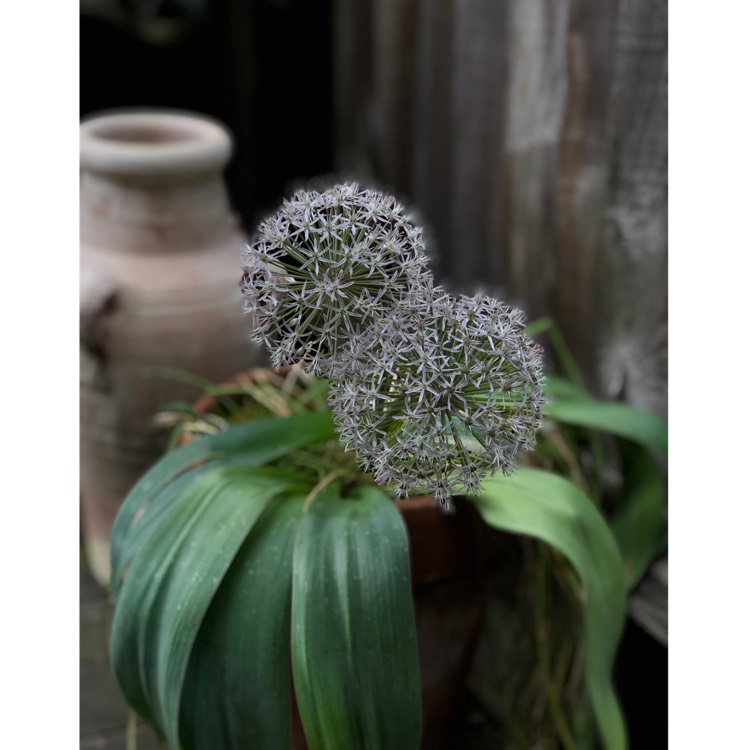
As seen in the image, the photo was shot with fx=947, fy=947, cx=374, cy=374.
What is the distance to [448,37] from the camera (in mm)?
1847

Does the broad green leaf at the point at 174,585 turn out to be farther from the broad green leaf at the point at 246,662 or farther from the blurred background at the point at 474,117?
the blurred background at the point at 474,117

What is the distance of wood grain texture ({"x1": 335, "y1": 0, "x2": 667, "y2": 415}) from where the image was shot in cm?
138

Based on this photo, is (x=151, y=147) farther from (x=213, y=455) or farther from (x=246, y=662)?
(x=246, y=662)

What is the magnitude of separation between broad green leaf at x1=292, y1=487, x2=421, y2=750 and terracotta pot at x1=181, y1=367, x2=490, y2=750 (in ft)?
0.42

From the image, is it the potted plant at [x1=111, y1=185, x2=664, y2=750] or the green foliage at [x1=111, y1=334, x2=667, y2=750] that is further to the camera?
the green foliage at [x1=111, y1=334, x2=667, y2=750]

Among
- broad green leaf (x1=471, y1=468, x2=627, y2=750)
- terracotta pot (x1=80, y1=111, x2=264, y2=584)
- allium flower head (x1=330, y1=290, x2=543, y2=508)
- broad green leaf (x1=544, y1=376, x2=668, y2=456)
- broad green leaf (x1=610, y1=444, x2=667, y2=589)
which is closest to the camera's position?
allium flower head (x1=330, y1=290, x2=543, y2=508)

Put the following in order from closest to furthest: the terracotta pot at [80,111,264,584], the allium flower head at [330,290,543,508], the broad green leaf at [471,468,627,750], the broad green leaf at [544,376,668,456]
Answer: the allium flower head at [330,290,543,508] → the broad green leaf at [471,468,627,750] → the broad green leaf at [544,376,668,456] → the terracotta pot at [80,111,264,584]

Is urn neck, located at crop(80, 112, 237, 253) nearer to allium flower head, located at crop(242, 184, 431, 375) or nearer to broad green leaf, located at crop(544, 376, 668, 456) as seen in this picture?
broad green leaf, located at crop(544, 376, 668, 456)

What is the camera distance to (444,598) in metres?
1.11

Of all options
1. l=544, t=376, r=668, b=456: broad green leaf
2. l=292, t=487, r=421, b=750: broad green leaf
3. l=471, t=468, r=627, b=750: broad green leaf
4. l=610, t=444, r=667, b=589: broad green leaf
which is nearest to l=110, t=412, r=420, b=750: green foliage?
l=292, t=487, r=421, b=750: broad green leaf

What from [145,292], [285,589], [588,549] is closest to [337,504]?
[285,589]

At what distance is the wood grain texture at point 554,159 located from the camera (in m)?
1.38

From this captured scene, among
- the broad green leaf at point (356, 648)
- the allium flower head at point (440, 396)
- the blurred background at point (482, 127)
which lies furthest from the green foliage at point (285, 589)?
the blurred background at point (482, 127)

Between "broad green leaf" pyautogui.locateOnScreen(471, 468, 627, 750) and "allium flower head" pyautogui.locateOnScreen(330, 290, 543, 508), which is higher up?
"allium flower head" pyautogui.locateOnScreen(330, 290, 543, 508)
